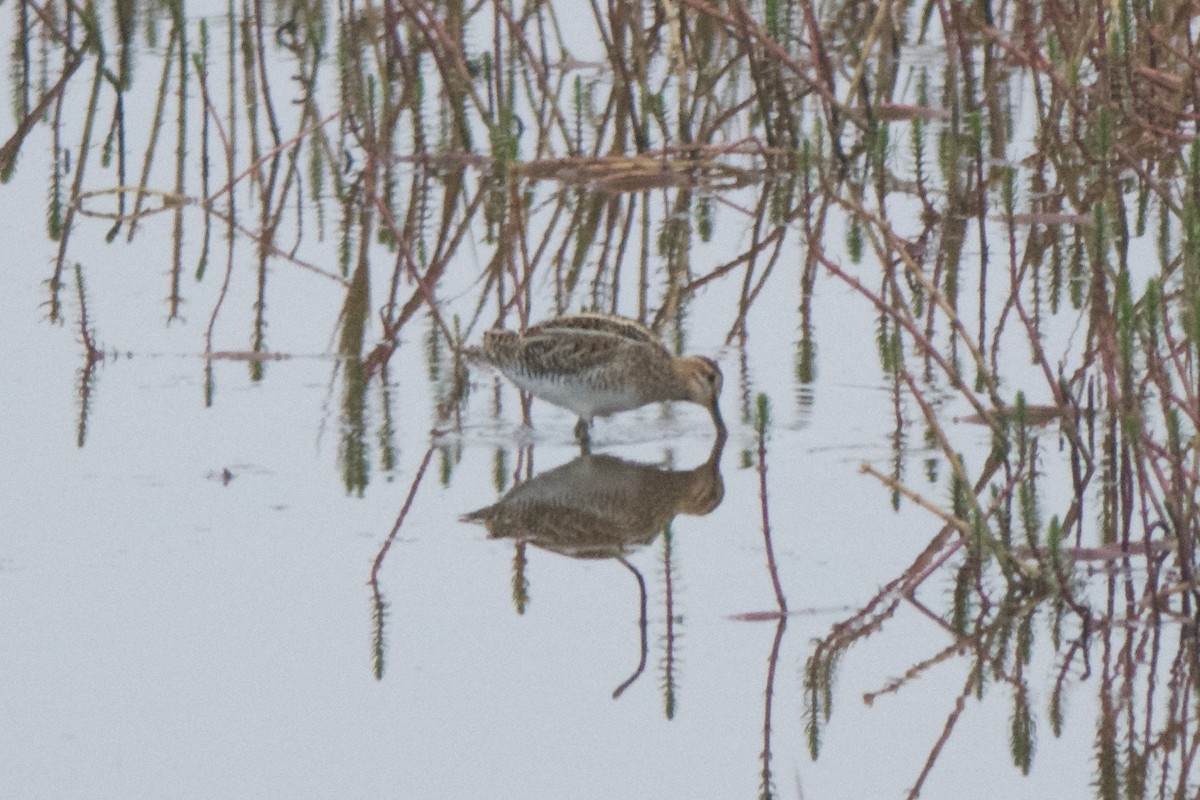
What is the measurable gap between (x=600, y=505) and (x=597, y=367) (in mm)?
627

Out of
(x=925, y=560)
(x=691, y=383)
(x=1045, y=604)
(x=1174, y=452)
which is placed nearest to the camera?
(x=1174, y=452)

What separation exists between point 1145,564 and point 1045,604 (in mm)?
336

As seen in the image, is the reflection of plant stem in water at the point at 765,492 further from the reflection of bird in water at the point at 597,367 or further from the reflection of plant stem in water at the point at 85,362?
the reflection of plant stem in water at the point at 85,362

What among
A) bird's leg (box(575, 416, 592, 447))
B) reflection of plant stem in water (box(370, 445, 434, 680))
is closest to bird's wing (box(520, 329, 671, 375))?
bird's leg (box(575, 416, 592, 447))

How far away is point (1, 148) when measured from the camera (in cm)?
1092

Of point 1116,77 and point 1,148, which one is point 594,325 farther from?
point 1,148

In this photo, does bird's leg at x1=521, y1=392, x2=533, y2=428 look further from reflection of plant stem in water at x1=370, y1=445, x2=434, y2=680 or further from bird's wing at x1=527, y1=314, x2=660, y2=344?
reflection of plant stem in water at x1=370, y1=445, x2=434, y2=680

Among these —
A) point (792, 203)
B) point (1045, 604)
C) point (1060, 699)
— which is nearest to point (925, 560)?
point (1045, 604)

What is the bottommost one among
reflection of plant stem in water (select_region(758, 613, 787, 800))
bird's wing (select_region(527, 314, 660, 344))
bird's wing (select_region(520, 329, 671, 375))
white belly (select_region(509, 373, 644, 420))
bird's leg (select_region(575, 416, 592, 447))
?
reflection of plant stem in water (select_region(758, 613, 787, 800))

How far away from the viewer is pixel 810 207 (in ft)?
33.5

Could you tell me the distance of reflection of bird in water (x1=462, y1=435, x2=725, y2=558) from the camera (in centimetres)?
698

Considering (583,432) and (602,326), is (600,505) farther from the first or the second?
(602,326)

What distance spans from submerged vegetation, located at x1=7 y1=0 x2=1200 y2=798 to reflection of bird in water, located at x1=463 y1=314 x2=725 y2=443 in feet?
0.62

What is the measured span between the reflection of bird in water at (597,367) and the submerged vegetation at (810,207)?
0.62ft
